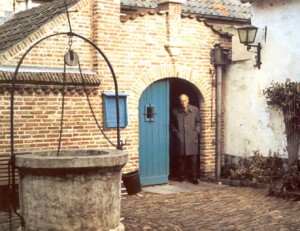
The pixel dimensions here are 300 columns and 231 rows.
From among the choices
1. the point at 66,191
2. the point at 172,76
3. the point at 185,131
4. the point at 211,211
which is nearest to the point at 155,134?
the point at 185,131

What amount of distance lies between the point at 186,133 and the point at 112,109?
7.56 feet

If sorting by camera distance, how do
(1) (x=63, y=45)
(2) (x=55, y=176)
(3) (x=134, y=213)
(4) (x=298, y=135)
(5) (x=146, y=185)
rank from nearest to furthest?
(2) (x=55, y=176), (3) (x=134, y=213), (1) (x=63, y=45), (4) (x=298, y=135), (5) (x=146, y=185)

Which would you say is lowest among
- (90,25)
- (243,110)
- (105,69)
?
(243,110)

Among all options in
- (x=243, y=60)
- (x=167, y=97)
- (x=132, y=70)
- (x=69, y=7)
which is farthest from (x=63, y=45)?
(x=243, y=60)

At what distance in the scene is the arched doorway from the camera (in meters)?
11.6

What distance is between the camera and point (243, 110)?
12430 mm

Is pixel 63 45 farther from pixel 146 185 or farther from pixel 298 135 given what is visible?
pixel 298 135

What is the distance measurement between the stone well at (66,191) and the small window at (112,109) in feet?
11.9

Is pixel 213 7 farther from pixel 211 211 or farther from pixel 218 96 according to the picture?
pixel 211 211

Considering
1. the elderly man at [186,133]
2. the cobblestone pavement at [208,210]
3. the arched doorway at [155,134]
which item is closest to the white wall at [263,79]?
the elderly man at [186,133]

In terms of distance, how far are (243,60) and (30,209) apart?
714 cm

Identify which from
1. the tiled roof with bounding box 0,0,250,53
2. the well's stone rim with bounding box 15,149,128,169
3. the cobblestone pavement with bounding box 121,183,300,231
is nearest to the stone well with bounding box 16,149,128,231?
the well's stone rim with bounding box 15,149,128,169

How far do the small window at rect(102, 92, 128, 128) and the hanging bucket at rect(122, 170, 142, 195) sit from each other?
1.01m

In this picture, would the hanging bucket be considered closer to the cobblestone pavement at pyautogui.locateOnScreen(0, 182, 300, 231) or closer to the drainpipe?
the cobblestone pavement at pyautogui.locateOnScreen(0, 182, 300, 231)
